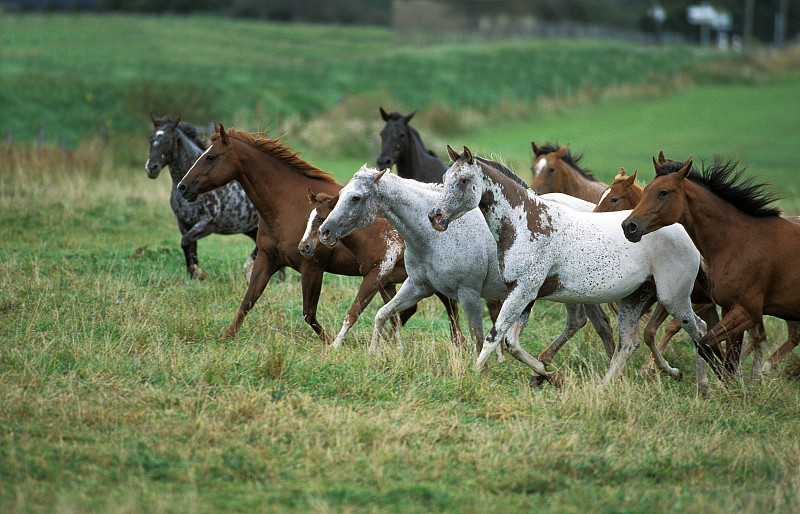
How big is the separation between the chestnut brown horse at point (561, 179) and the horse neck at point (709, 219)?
339cm

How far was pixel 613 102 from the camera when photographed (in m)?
39.0

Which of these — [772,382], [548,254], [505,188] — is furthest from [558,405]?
[772,382]

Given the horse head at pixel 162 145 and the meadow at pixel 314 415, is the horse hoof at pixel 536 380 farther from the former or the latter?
the horse head at pixel 162 145

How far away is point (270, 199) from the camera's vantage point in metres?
8.01

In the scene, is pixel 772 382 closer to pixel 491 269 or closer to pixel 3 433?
pixel 491 269

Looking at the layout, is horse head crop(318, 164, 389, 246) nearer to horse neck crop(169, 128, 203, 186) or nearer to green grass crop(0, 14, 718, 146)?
horse neck crop(169, 128, 203, 186)

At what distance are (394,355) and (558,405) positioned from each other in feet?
4.93

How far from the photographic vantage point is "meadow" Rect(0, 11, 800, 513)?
15.4ft

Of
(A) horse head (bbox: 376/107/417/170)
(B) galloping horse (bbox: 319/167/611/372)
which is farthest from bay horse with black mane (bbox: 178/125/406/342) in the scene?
(A) horse head (bbox: 376/107/417/170)

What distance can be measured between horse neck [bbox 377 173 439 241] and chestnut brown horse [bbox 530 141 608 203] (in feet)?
11.7

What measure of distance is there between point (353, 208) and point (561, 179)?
172 inches

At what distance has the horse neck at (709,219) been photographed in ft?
22.6

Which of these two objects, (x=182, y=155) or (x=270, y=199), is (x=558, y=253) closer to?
(x=270, y=199)

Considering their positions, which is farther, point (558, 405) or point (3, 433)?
point (558, 405)
